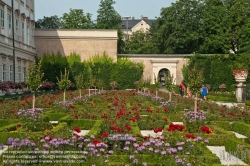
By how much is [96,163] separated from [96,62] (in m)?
33.0

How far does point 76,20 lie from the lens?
173 feet

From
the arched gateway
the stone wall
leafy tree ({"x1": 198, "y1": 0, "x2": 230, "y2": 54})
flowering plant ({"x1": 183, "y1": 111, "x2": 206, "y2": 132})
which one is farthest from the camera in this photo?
leafy tree ({"x1": 198, "y1": 0, "x2": 230, "y2": 54})

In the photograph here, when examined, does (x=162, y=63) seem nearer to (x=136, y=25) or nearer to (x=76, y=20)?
(x=76, y=20)

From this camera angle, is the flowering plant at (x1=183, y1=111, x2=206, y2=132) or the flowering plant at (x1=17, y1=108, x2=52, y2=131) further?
the flowering plant at (x1=183, y1=111, x2=206, y2=132)

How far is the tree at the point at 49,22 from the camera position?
57.8 meters

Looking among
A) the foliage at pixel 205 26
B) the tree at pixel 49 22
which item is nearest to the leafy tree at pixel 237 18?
the foliage at pixel 205 26

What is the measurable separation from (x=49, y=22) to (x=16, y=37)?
2883 centimetres

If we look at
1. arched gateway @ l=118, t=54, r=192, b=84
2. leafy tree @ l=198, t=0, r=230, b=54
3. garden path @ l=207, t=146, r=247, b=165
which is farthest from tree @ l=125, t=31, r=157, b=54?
garden path @ l=207, t=146, r=247, b=165

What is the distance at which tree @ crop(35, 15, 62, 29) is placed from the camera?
5781cm

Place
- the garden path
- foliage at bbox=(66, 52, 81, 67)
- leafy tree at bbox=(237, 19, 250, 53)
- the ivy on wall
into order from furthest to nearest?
leafy tree at bbox=(237, 19, 250, 53) → foliage at bbox=(66, 52, 81, 67) → the ivy on wall → the garden path

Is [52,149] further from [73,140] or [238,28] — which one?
[238,28]

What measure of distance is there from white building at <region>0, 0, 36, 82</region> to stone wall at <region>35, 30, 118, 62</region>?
196cm

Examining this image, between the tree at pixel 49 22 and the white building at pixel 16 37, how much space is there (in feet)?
64.5

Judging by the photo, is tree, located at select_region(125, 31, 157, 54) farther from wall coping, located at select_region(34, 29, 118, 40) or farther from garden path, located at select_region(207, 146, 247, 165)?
garden path, located at select_region(207, 146, 247, 165)
